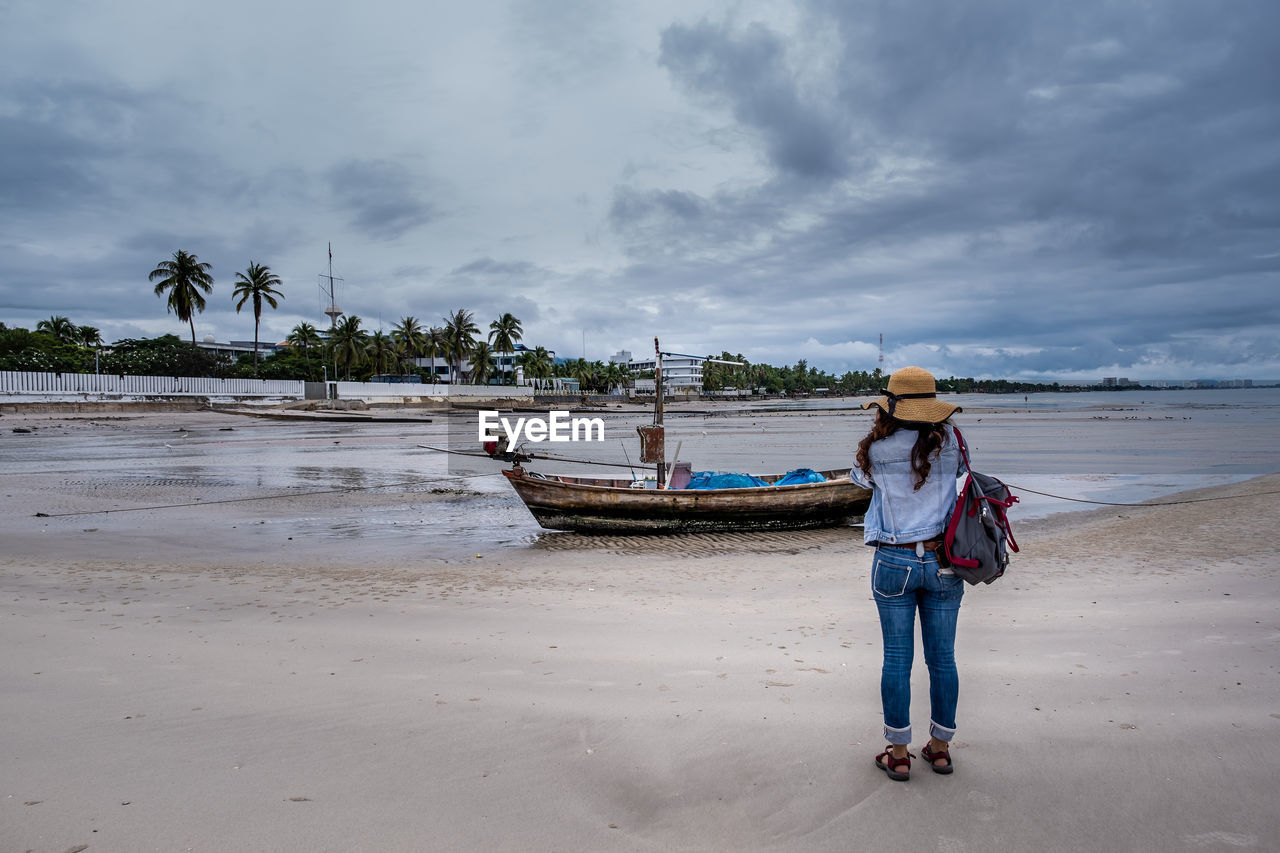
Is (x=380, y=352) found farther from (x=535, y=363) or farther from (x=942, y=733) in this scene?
(x=942, y=733)

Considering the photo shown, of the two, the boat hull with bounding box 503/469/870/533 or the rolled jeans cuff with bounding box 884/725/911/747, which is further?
the boat hull with bounding box 503/469/870/533

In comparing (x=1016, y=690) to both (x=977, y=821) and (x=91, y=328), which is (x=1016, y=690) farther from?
(x=91, y=328)

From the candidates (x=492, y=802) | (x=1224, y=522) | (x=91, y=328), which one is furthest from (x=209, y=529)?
(x=91, y=328)

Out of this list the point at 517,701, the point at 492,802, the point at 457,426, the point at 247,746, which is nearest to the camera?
the point at 492,802

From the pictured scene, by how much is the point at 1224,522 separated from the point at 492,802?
1322 centimetres

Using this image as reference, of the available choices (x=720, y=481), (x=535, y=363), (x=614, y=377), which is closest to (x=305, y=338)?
(x=535, y=363)

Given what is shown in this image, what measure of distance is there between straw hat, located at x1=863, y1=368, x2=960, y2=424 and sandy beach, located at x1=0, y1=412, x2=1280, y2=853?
5.81 ft

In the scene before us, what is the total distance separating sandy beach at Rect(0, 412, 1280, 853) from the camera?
125 inches

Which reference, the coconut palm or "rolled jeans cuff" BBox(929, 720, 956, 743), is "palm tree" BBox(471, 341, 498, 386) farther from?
"rolled jeans cuff" BBox(929, 720, 956, 743)

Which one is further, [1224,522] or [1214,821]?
[1224,522]

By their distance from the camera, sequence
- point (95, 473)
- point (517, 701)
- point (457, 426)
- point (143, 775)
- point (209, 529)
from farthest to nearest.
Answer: point (457, 426), point (95, 473), point (209, 529), point (517, 701), point (143, 775)

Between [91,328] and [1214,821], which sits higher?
[91,328]

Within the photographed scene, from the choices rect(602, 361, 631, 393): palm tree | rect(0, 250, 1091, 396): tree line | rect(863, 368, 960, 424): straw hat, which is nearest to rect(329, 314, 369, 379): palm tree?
rect(0, 250, 1091, 396): tree line

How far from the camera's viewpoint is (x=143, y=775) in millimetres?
3598
